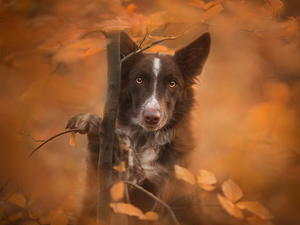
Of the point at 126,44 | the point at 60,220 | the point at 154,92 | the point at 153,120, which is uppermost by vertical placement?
the point at 126,44

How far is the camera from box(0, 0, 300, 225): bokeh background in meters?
1.85

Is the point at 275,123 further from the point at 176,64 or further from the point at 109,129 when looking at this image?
the point at 109,129

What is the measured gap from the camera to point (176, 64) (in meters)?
3.10

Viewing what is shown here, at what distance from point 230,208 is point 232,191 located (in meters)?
0.16

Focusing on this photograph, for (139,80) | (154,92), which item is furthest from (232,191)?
(139,80)

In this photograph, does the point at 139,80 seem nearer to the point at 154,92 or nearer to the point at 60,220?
the point at 154,92

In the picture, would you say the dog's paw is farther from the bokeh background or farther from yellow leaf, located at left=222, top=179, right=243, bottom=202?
yellow leaf, located at left=222, top=179, right=243, bottom=202

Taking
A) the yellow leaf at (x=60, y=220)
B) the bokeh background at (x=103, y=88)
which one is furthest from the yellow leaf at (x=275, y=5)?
the yellow leaf at (x=60, y=220)

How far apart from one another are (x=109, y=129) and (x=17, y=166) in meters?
1.64

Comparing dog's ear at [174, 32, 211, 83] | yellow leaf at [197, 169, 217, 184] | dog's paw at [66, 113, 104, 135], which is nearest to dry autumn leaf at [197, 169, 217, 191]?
yellow leaf at [197, 169, 217, 184]

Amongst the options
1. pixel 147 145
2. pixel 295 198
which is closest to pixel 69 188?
pixel 147 145

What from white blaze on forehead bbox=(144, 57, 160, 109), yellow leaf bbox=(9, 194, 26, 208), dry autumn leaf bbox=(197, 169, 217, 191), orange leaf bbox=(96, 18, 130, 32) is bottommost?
yellow leaf bbox=(9, 194, 26, 208)

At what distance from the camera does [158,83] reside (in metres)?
2.81

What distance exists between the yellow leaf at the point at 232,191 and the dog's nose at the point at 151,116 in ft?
3.51
